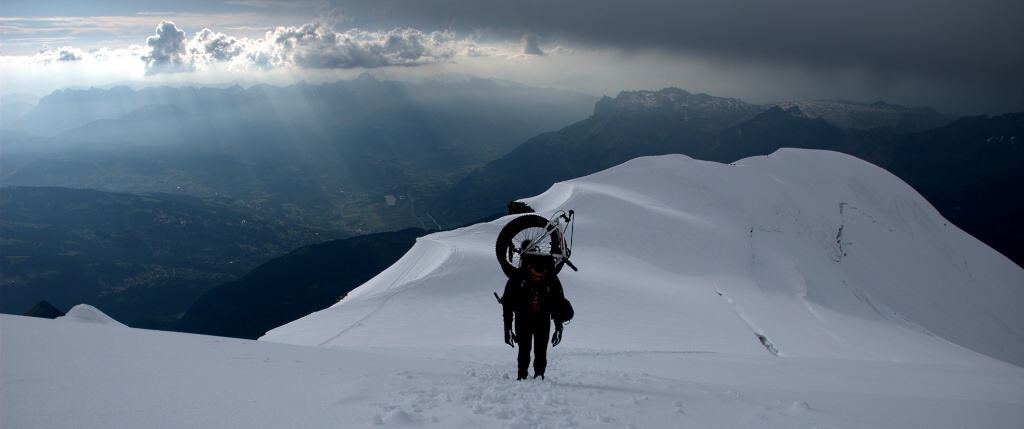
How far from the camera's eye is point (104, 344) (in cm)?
919

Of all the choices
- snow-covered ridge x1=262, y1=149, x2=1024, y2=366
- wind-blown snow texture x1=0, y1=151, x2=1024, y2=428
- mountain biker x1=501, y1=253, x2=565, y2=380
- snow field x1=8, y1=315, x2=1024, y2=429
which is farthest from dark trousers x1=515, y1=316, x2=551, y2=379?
snow-covered ridge x1=262, y1=149, x2=1024, y2=366

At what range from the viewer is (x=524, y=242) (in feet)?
32.8

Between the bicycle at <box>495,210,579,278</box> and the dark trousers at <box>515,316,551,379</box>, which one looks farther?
the dark trousers at <box>515,316,551,379</box>

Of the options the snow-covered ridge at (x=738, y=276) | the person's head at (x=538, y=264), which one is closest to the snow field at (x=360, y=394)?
the person's head at (x=538, y=264)

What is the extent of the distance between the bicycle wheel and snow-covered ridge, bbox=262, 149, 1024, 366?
966 centimetres

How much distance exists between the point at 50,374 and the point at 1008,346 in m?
69.5

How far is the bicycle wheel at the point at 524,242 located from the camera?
9922 mm

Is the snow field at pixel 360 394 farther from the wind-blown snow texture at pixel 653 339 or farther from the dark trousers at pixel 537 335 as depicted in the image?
the dark trousers at pixel 537 335

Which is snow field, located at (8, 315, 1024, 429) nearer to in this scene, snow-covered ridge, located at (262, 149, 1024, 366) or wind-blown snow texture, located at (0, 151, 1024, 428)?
wind-blown snow texture, located at (0, 151, 1024, 428)

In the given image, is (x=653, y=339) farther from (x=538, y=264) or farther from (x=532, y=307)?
(x=538, y=264)

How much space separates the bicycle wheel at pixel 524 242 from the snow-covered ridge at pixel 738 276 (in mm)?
9657

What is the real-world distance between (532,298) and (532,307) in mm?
173

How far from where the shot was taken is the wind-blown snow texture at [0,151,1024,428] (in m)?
6.78

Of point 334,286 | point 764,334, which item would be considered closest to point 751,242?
point 764,334
